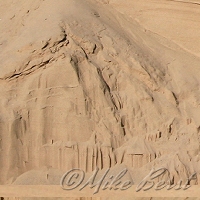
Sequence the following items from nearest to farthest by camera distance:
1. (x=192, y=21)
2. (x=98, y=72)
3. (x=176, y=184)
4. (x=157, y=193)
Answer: (x=157, y=193) → (x=176, y=184) → (x=98, y=72) → (x=192, y=21)

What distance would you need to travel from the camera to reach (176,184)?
17703 millimetres

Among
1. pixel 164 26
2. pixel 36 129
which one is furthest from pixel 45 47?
pixel 164 26

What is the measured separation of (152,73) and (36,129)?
2.79m

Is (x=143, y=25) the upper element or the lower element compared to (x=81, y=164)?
upper

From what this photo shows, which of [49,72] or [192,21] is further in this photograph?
[192,21]

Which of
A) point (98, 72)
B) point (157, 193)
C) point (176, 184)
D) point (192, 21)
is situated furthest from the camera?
point (192, 21)

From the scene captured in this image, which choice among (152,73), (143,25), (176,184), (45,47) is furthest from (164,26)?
(176,184)

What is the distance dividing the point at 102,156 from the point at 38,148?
1314mm

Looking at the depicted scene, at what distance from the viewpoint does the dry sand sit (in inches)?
719

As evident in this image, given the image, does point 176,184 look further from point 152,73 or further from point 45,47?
point 45,47

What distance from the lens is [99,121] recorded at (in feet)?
60.8

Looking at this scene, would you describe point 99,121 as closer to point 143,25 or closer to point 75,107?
point 75,107

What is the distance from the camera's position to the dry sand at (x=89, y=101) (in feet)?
59.9

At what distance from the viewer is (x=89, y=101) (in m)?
18.6
